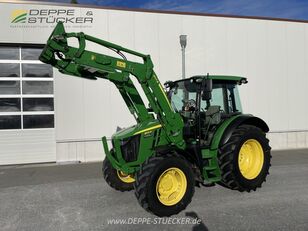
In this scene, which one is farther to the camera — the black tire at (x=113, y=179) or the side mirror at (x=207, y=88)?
the black tire at (x=113, y=179)

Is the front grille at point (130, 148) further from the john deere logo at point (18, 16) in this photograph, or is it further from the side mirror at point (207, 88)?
the john deere logo at point (18, 16)

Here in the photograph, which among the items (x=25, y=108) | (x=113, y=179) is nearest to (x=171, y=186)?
(x=113, y=179)

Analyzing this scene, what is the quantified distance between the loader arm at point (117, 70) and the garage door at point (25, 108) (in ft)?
17.5

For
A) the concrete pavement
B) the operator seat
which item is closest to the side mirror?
the operator seat

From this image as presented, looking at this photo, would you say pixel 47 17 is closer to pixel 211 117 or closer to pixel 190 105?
pixel 190 105

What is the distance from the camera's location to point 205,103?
609 centimetres

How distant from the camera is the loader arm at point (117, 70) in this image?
4.90 meters

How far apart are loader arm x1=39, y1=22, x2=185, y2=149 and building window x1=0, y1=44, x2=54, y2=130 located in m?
5.37

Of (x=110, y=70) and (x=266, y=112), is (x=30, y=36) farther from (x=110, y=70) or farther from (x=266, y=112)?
(x=266, y=112)

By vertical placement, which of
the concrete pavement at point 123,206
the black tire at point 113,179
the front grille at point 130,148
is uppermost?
the front grille at point 130,148

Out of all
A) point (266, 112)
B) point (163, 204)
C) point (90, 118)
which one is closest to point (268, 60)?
→ point (266, 112)

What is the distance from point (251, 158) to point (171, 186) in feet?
6.72

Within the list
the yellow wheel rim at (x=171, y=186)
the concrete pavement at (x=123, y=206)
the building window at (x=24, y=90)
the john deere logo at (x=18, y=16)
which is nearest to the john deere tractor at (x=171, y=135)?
the yellow wheel rim at (x=171, y=186)

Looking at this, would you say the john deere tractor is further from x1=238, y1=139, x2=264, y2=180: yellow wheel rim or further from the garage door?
the garage door
